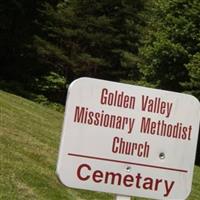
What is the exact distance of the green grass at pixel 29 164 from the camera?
863 centimetres

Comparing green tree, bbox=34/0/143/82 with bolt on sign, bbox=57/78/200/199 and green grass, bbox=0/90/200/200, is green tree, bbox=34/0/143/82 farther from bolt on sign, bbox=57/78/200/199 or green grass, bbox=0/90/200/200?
bolt on sign, bbox=57/78/200/199

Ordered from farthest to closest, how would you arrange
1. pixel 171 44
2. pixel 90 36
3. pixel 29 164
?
pixel 90 36 → pixel 171 44 → pixel 29 164

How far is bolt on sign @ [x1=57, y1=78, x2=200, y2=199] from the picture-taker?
3607 millimetres

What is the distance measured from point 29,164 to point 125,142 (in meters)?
6.89

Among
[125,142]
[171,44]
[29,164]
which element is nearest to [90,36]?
[171,44]

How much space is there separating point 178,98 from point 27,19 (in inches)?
1410

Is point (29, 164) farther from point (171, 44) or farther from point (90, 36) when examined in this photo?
point (90, 36)

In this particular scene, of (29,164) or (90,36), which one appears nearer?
(29,164)

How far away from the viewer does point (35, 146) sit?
42.2 feet

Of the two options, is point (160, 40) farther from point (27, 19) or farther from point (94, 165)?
point (94, 165)

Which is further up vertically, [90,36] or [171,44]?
[171,44]

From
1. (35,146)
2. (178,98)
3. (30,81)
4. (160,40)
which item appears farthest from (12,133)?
(30,81)

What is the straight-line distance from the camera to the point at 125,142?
11.9 feet

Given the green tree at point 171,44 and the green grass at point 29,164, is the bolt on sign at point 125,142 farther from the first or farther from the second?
the green tree at point 171,44
